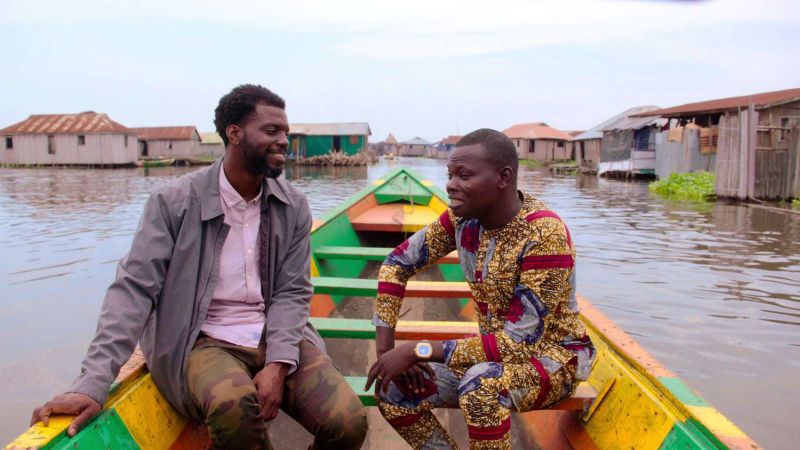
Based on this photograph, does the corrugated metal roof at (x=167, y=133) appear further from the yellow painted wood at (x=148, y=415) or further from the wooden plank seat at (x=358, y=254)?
the yellow painted wood at (x=148, y=415)

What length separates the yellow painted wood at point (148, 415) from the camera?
5.81ft

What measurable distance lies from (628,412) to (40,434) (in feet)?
5.64

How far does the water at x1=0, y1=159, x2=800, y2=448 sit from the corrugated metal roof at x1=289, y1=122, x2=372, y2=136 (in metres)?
28.9

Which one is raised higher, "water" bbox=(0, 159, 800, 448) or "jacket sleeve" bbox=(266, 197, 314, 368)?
"jacket sleeve" bbox=(266, 197, 314, 368)

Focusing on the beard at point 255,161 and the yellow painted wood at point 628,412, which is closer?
the yellow painted wood at point 628,412

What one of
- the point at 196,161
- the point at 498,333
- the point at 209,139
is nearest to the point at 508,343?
the point at 498,333

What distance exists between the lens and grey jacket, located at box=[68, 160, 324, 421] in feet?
5.81

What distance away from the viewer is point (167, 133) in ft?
127

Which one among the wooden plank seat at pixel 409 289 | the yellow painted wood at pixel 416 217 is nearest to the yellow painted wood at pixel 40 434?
the wooden plank seat at pixel 409 289

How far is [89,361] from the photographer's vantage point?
164cm

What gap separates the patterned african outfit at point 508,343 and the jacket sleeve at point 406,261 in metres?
0.09

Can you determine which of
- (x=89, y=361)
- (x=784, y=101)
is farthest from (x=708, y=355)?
(x=784, y=101)

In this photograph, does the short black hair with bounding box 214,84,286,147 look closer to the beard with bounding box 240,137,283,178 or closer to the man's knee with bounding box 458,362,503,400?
the beard with bounding box 240,137,283,178

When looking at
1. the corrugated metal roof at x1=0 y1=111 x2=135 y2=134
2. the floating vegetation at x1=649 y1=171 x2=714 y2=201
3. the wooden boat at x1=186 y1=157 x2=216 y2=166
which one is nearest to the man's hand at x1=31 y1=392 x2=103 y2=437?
the floating vegetation at x1=649 y1=171 x2=714 y2=201
